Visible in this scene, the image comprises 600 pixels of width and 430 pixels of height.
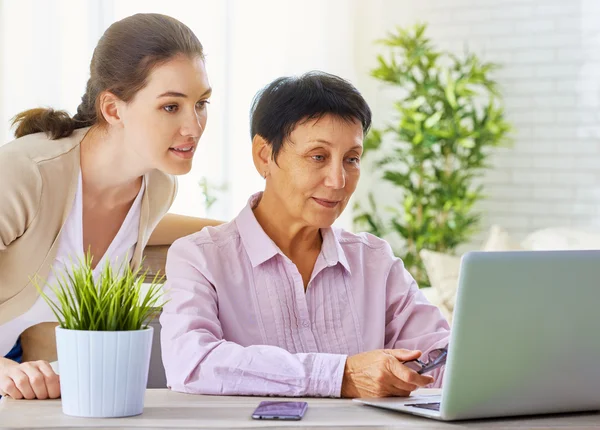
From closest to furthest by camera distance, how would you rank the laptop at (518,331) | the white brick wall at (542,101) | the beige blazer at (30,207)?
1. the laptop at (518,331)
2. the beige blazer at (30,207)
3. the white brick wall at (542,101)

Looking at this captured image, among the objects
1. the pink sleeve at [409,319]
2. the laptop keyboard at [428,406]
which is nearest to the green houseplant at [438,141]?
the pink sleeve at [409,319]

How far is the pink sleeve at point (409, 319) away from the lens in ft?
5.86

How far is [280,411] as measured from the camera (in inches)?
49.6

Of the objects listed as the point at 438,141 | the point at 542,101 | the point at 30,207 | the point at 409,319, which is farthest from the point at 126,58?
the point at 542,101

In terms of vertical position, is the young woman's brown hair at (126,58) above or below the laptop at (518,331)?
above

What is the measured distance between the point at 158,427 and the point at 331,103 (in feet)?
2.68

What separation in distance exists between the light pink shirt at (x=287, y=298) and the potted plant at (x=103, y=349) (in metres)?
0.28

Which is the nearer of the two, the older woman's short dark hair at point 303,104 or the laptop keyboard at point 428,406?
the laptop keyboard at point 428,406

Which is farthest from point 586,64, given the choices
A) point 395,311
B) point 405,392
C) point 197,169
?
point 405,392

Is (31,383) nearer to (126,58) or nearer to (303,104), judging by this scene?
(303,104)

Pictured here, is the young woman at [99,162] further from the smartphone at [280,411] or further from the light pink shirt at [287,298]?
the smartphone at [280,411]

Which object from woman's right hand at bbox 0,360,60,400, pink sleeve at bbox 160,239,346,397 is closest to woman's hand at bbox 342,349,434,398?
pink sleeve at bbox 160,239,346,397

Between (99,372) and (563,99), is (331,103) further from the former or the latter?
(563,99)

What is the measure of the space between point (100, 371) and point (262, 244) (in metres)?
0.61
